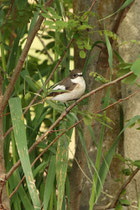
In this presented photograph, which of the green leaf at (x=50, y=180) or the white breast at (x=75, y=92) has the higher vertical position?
the white breast at (x=75, y=92)

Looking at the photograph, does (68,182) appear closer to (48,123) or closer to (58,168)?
(58,168)

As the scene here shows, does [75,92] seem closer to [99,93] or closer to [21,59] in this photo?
[99,93]

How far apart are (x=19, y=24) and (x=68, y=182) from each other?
0.90 metres

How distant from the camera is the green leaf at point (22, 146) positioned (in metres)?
1.39

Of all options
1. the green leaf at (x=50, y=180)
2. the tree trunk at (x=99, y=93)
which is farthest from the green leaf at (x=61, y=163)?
the tree trunk at (x=99, y=93)

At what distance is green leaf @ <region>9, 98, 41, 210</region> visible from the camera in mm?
1391

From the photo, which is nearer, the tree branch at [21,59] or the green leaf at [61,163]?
the tree branch at [21,59]

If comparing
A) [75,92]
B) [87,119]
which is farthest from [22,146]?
[75,92]

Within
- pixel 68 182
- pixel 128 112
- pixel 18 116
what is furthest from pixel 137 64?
pixel 128 112

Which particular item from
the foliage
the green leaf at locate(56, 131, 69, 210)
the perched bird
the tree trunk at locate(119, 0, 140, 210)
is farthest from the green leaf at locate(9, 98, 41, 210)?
the tree trunk at locate(119, 0, 140, 210)

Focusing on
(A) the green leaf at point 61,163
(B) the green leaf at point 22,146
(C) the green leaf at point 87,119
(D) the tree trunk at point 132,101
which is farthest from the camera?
(D) the tree trunk at point 132,101

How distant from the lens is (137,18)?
8.87 feet

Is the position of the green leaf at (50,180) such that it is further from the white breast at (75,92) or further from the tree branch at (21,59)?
the tree branch at (21,59)

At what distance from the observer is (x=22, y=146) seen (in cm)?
142
